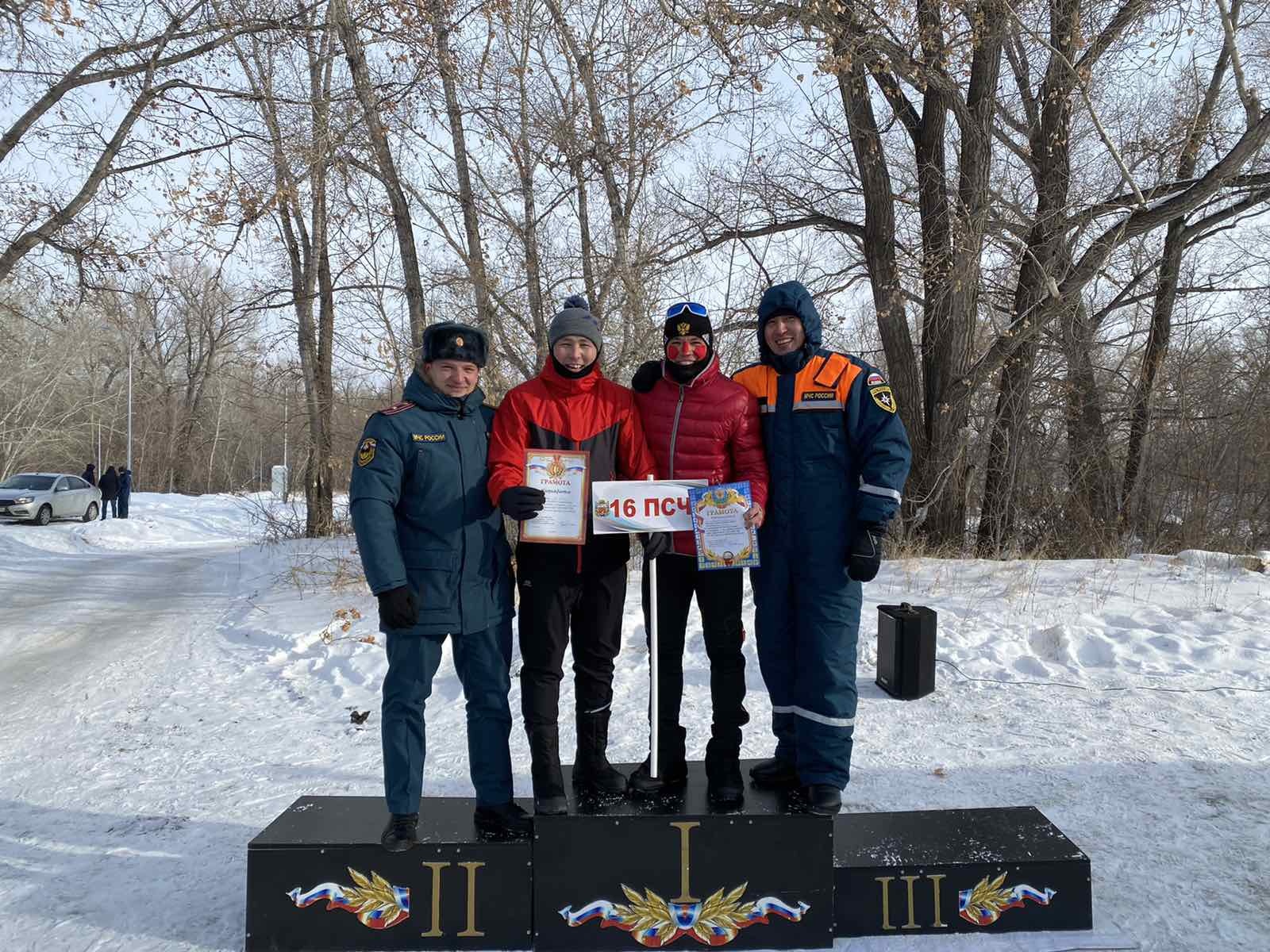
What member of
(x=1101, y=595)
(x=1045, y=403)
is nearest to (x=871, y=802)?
(x=1101, y=595)

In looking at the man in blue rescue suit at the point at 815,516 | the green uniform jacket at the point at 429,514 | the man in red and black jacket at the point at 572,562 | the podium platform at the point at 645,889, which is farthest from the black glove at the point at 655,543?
the podium platform at the point at 645,889

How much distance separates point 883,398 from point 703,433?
798mm

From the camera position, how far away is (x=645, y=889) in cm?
299

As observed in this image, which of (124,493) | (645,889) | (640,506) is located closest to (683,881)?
(645,889)

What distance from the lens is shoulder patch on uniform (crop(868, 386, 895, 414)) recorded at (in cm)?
349

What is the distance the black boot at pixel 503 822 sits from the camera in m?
3.10

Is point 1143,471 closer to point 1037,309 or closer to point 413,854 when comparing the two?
point 1037,309

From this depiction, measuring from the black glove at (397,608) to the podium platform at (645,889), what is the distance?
80cm

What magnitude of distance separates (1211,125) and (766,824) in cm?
1138

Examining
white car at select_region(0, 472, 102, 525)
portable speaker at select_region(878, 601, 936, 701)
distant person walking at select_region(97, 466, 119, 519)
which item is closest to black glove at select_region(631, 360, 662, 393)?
portable speaker at select_region(878, 601, 936, 701)

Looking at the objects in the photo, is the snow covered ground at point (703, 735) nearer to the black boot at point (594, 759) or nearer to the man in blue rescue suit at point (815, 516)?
the man in blue rescue suit at point (815, 516)

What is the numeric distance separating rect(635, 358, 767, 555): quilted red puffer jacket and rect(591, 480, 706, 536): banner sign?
16 cm

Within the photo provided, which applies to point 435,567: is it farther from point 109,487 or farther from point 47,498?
point 109,487

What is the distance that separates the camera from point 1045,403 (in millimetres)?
11852
